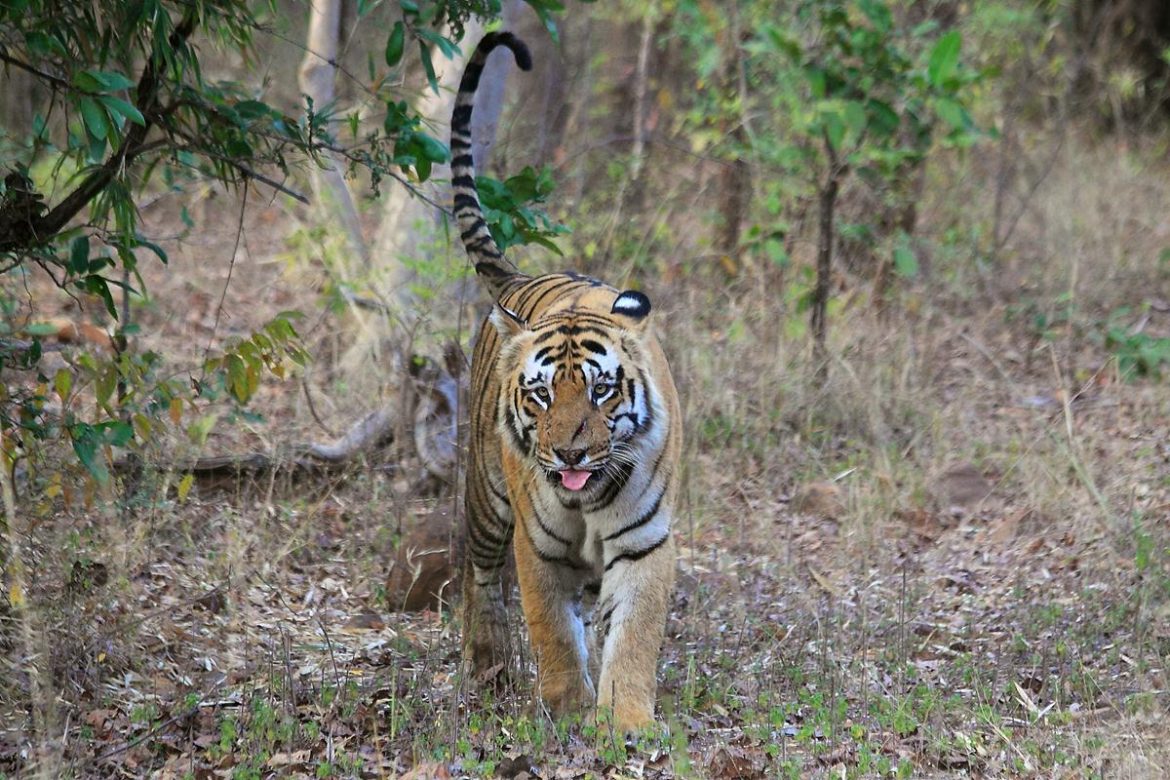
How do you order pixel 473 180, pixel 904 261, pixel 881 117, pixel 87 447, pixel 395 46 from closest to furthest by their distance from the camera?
pixel 87 447 < pixel 395 46 < pixel 473 180 < pixel 881 117 < pixel 904 261

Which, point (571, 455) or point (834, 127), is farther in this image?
point (834, 127)

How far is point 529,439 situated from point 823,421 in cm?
356

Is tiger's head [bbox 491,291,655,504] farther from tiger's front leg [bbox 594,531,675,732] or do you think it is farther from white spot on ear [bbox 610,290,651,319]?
tiger's front leg [bbox 594,531,675,732]

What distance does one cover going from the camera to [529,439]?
4.59m

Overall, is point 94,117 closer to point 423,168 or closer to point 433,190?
point 423,168

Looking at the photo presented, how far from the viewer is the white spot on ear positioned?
15.3 feet

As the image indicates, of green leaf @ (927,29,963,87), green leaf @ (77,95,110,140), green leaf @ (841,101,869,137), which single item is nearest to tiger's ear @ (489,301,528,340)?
green leaf @ (77,95,110,140)

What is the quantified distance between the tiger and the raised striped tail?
0.35 feet

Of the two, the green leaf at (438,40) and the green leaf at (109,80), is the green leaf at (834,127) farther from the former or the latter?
the green leaf at (109,80)

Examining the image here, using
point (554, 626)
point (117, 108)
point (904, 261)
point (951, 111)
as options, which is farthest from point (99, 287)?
point (904, 261)

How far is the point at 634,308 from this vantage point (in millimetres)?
4664

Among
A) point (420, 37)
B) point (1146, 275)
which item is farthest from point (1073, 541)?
point (1146, 275)

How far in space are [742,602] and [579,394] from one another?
1737 millimetres

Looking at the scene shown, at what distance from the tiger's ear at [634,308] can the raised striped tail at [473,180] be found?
2.50 ft
